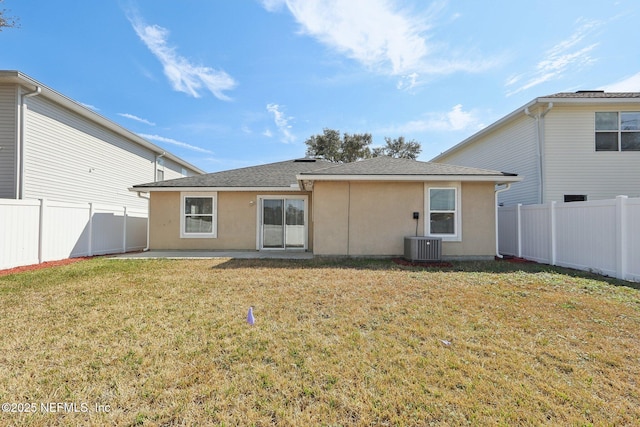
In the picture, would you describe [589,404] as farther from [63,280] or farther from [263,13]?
[263,13]

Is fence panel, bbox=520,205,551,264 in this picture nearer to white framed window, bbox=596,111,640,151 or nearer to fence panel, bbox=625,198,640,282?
fence panel, bbox=625,198,640,282

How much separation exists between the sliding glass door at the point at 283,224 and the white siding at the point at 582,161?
952cm

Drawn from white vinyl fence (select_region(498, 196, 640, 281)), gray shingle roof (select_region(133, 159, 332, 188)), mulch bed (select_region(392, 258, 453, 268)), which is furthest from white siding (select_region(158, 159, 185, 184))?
white vinyl fence (select_region(498, 196, 640, 281))

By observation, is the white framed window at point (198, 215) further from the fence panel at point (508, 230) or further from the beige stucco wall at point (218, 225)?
the fence panel at point (508, 230)

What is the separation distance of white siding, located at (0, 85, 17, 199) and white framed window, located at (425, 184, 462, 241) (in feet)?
43.7

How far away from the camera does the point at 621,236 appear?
20.6 feet

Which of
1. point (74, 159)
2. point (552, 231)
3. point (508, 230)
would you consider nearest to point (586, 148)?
point (508, 230)

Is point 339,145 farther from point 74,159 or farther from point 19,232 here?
point 19,232

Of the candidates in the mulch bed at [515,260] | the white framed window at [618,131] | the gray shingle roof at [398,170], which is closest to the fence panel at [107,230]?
the gray shingle roof at [398,170]

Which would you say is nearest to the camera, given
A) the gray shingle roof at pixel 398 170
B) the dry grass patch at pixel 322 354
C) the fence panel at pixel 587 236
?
the dry grass patch at pixel 322 354

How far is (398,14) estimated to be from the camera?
29.3 ft

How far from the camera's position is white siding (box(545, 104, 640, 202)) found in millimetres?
10484

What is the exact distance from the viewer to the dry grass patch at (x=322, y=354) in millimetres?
2201

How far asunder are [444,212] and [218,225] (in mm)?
8337
